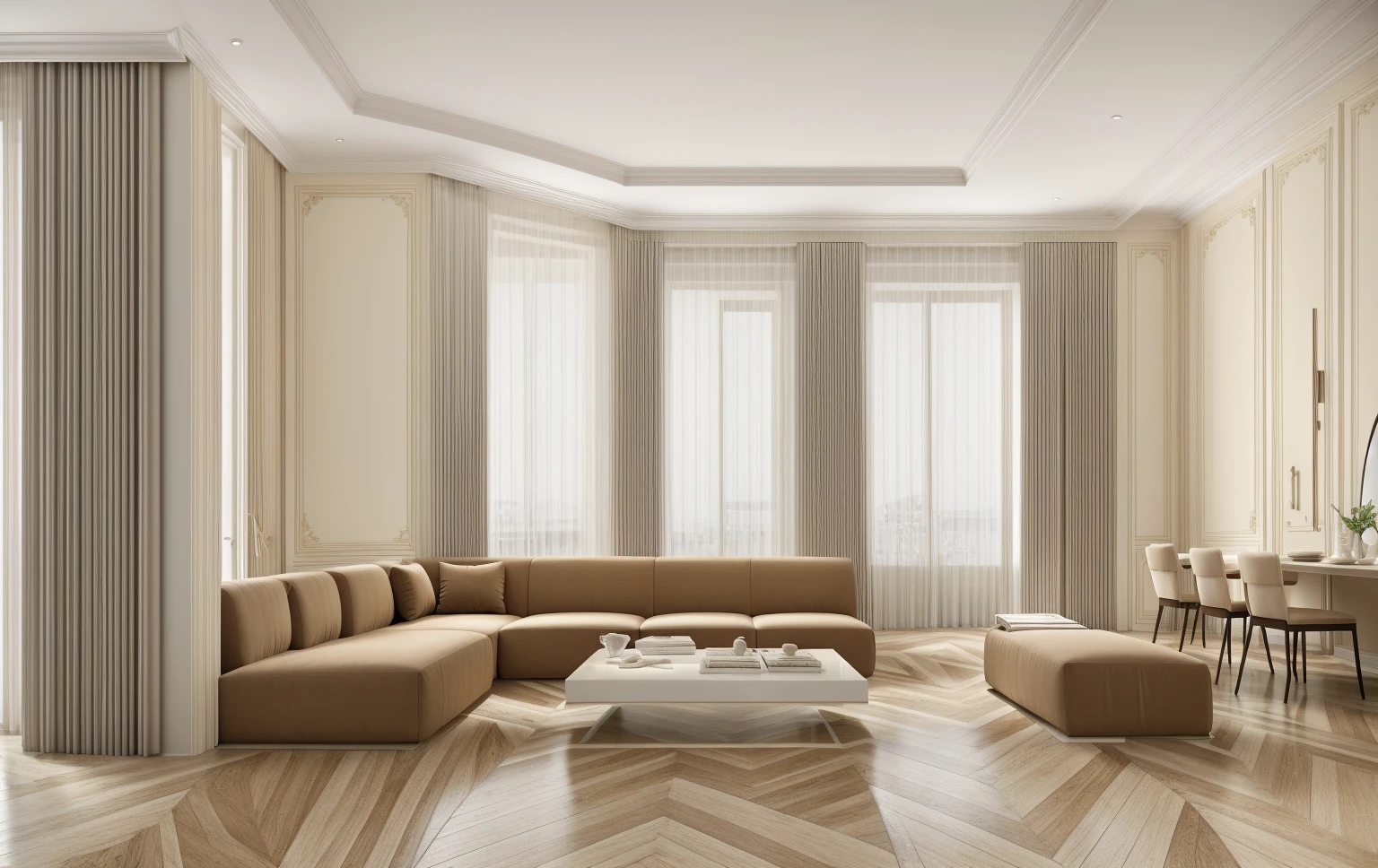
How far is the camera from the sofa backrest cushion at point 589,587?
643 centimetres

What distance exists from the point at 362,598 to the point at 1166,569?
543cm

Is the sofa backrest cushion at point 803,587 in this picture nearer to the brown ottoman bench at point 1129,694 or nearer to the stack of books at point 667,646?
the stack of books at point 667,646

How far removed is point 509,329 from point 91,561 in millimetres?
3486

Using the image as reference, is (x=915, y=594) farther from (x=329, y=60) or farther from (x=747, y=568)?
(x=329, y=60)

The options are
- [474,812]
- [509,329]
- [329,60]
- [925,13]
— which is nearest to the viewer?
[474,812]

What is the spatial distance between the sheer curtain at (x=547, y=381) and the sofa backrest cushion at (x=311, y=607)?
1.84 m

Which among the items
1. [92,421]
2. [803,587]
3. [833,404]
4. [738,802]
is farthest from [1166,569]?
[92,421]

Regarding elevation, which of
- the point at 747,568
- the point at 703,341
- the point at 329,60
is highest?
the point at 329,60

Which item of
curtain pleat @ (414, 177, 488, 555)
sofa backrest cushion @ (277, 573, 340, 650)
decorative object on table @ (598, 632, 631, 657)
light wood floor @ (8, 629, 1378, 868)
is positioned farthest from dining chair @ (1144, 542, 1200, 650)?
sofa backrest cushion @ (277, 573, 340, 650)

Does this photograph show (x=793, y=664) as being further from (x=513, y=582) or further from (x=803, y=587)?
(x=513, y=582)

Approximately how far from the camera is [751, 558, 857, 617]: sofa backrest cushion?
21.2 feet

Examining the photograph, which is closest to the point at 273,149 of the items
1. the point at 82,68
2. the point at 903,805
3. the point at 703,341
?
the point at 82,68

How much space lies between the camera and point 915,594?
799cm

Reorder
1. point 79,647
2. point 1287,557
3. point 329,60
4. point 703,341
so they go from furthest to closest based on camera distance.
→ 1. point 703,341
2. point 1287,557
3. point 329,60
4. point 79,647
